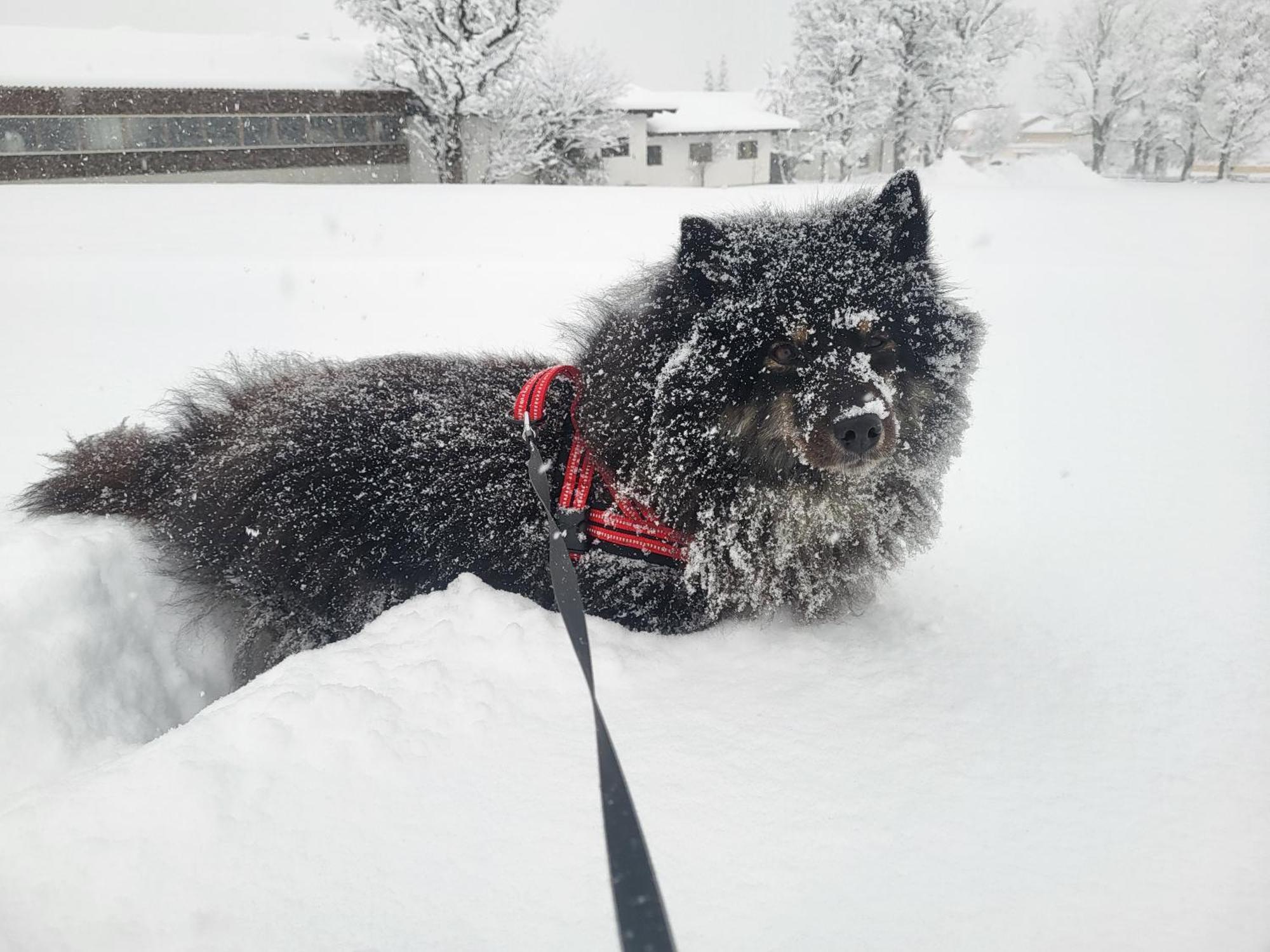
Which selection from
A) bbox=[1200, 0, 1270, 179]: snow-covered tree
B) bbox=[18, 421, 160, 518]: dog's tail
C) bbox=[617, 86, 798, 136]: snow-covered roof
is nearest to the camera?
bbox=[18, 421, 160, 518]: dog's tail

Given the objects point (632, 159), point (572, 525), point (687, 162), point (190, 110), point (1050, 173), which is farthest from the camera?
point (687, 162)

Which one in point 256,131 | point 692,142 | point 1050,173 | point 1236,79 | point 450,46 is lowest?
point 1236,79

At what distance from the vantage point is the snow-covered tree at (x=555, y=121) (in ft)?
84.9

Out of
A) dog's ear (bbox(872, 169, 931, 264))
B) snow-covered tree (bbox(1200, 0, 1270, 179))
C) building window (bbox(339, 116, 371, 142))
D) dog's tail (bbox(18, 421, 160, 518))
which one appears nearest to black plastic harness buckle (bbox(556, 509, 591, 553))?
dog's ear (bbox(872, 169, 931, 264))

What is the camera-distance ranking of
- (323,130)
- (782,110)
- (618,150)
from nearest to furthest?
1. (323,130)
2. (618,150)
3. (782,110)

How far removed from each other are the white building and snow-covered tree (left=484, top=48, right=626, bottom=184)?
6.57 feet

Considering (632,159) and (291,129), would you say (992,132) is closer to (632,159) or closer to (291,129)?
(632,159)

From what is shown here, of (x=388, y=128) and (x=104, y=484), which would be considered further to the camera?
(x=388, y=128)

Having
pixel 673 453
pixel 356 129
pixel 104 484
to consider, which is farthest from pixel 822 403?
pixel 356 129

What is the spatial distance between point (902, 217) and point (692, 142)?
128 feet

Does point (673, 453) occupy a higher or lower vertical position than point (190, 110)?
lower

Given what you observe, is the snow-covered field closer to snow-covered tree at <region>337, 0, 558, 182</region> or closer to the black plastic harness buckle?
the black plastic harness buckle

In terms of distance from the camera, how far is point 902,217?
2303 millimetres

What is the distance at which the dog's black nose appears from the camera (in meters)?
1.95
